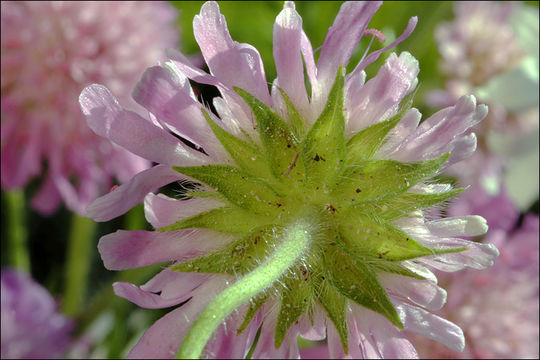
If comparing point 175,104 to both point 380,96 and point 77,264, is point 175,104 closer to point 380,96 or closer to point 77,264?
point 380,96

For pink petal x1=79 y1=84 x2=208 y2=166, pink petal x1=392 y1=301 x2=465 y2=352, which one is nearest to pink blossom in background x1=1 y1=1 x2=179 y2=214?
pink petal x1=79 y1=84 x2=208 y2=166

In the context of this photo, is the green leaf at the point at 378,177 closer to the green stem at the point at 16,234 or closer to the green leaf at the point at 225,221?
the green leaf at the point at 225,221

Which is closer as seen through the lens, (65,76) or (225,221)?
(225,221)

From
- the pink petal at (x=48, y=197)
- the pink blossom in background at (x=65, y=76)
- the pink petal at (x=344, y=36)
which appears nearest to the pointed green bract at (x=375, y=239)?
the pink petal at (x=344, y=36)

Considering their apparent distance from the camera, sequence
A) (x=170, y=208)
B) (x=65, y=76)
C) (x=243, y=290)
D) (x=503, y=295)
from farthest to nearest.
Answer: (x=503, y=295)
(x=65, y=76)
(x=170, y=208)
(x=243, y=290)

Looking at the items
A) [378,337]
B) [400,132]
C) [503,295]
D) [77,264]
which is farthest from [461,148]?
[77,264]

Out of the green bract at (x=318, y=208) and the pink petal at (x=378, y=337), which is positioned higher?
the green bract at (x=318, y=208)

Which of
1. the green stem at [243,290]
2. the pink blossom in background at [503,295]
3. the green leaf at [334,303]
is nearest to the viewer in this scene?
the green stem at [243,290]
